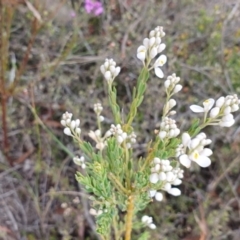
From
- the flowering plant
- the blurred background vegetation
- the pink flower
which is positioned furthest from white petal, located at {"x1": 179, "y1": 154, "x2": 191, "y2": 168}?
the pink flower

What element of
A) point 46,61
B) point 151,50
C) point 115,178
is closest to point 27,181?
point 46,61

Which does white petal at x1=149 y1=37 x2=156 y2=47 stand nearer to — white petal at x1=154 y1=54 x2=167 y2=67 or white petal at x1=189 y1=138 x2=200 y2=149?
white petal at x1=154 y1=54 x2=167 y2=67

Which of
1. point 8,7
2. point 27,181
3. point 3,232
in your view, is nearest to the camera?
point 8,7

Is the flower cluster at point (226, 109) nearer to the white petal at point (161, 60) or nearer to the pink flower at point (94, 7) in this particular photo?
the white petal at point (161, 60)

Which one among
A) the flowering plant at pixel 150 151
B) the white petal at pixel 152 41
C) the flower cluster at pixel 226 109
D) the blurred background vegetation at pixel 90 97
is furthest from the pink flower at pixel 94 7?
the flower cluster at pixel 226 109

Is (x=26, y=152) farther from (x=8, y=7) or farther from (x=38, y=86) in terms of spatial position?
(x=8, y=7)

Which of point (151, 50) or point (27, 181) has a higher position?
point (151, 50)
